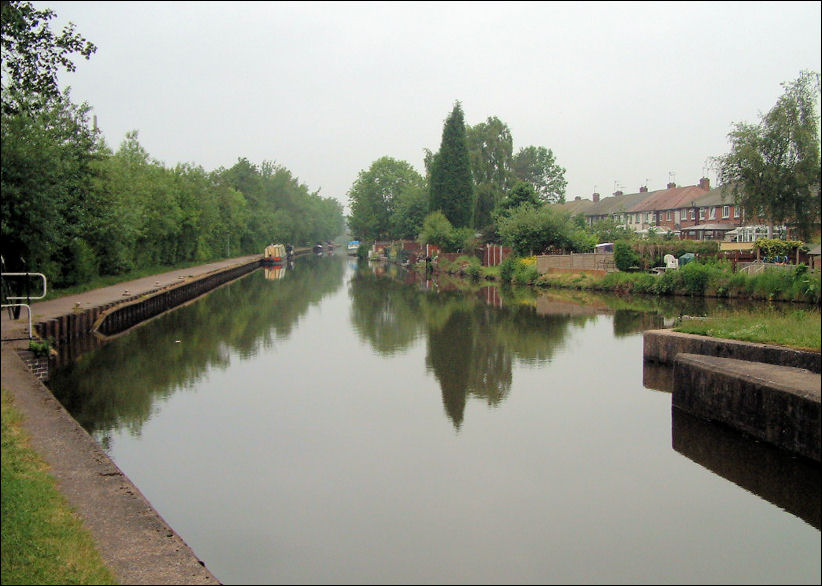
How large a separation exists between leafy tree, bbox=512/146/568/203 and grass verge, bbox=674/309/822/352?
283 ft

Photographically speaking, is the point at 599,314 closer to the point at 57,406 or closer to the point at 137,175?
the point at 57,406

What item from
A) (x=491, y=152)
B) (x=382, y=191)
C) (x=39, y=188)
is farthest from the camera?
(x=382, y=191)

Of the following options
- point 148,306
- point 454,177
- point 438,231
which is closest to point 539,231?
point 438,231

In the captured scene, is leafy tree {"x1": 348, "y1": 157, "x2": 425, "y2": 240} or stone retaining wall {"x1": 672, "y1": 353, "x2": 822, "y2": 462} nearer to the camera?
stone retaining wall {"x1": 672, "y1": 353, "x2": 822, "y2": 462}

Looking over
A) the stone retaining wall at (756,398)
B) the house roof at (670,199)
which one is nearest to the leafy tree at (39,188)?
the stone retaining wall at (756,398)

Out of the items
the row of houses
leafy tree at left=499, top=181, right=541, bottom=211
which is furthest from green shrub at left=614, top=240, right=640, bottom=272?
leafy tree at left=499, top=181, right=541, bottom=211

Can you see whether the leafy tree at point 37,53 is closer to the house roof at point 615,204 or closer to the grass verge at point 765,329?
the grass verge at point 765,329

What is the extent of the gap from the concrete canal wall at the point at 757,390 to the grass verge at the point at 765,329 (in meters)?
0.29

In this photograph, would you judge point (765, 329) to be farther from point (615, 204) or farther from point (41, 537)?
point (615, 204)

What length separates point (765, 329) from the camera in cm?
1373

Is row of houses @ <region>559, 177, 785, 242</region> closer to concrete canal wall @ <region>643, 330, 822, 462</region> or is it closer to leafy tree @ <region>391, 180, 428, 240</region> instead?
leafy tree @ <region>391, 180, 428, 240</region>

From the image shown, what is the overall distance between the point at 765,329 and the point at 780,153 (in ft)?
81.4

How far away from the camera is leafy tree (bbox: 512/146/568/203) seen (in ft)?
333

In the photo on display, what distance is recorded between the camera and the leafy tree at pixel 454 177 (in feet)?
221
